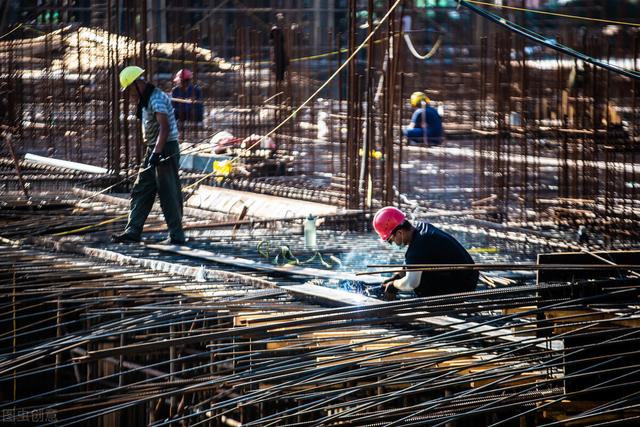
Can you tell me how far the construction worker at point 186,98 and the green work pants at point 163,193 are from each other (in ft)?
21.2

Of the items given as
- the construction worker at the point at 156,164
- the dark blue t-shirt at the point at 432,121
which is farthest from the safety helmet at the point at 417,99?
the construction worker at the point at 156,164

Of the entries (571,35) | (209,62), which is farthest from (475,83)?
(571,35)

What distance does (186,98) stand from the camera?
19.9 metres

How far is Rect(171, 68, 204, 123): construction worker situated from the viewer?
18.8 metres

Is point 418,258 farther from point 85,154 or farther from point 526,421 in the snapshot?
point 85,154

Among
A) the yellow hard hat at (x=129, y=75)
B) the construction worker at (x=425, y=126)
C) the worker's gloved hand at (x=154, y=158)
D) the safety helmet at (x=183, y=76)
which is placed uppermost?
the safety helmet at (x=183, y=76)

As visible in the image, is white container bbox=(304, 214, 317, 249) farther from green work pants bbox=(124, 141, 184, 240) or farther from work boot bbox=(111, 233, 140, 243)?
work boot bbox=(111, 233, 140, 243)

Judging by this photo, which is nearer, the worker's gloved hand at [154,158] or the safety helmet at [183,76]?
the worker's gloved hand at [154,158]

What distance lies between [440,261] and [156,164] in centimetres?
385

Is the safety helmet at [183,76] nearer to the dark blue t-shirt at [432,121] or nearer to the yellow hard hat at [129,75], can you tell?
the dark blue t-shirt at [432,121]

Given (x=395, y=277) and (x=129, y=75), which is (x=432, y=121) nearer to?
(x=129, y=75)

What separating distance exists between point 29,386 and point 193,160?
18.7ft

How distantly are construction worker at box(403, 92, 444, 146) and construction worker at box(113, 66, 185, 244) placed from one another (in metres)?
7.69

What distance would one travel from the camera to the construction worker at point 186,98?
18.8 metres
